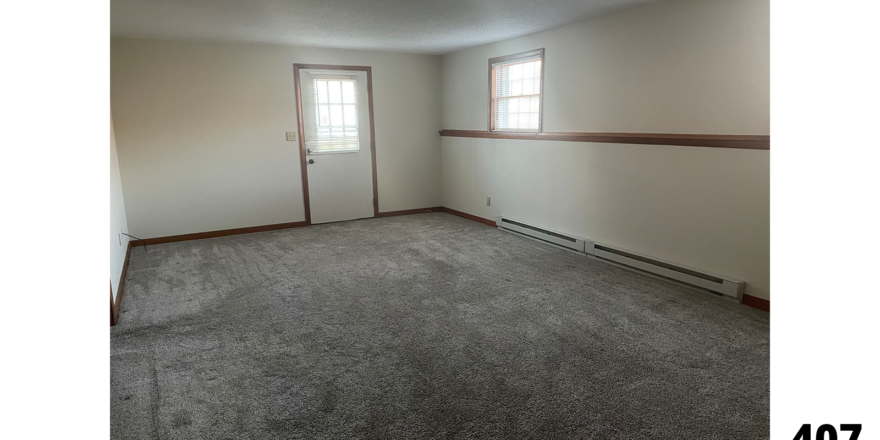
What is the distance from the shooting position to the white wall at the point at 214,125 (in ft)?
16.8

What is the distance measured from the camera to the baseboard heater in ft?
11.4

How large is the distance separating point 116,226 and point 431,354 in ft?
10.1

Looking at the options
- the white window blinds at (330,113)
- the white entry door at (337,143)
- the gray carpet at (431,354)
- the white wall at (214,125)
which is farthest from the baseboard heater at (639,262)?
the white wall at (214,125)

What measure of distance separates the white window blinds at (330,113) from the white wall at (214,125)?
0.60ft

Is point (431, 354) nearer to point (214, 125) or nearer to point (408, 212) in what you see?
point (214, 125)

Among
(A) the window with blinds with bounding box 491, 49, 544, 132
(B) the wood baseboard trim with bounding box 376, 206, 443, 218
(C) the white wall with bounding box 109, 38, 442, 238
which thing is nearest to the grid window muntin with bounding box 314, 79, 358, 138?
(C) the white wall with bounding box 109, 38, 442, 238

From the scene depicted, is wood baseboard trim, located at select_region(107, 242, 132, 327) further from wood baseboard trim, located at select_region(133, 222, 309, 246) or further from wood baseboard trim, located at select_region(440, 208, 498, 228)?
wood baseboard trim, located at select_region(440, 208, 498, 228)

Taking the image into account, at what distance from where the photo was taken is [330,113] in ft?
20.1

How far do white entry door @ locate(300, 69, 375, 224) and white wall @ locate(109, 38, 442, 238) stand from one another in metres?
0.16
